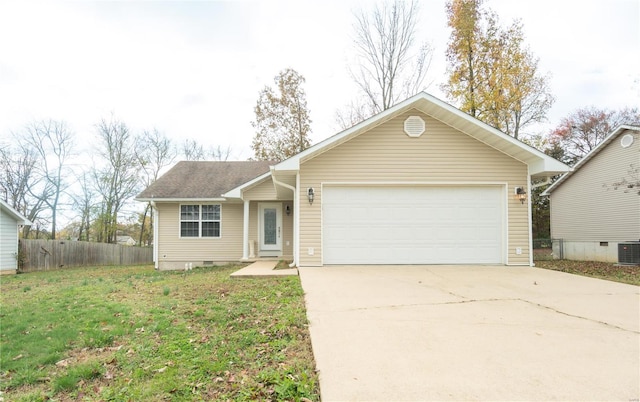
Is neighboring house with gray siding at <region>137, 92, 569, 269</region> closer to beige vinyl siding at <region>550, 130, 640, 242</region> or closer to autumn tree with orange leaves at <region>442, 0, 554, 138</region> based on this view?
beige vinyl siding at <region>550, 130, 640, 242</region>

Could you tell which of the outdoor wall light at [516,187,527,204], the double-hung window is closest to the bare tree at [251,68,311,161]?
the double-hung window

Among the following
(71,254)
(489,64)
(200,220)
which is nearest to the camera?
(200,220)

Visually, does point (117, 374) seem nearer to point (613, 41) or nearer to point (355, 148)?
point (355, 148)

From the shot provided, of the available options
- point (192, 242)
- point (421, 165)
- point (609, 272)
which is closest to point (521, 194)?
point (421, 165)

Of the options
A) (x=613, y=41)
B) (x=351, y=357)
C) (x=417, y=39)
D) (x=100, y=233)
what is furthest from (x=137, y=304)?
(x=100, y=233)

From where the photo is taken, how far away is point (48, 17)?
8.63m

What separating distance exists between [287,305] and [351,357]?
2.03 metres

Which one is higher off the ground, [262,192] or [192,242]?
[262,192]

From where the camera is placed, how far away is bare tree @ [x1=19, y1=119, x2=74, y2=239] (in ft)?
73.6

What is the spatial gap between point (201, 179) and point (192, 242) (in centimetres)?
282

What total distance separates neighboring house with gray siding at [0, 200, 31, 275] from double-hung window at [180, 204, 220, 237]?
6.73 metres

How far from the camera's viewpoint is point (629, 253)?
1194 centimetres

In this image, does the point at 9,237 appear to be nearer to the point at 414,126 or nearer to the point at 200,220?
the point at 200,220

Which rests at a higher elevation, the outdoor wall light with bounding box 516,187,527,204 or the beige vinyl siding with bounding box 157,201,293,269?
the outdoor wall light with bounding box 516,187,527,204
